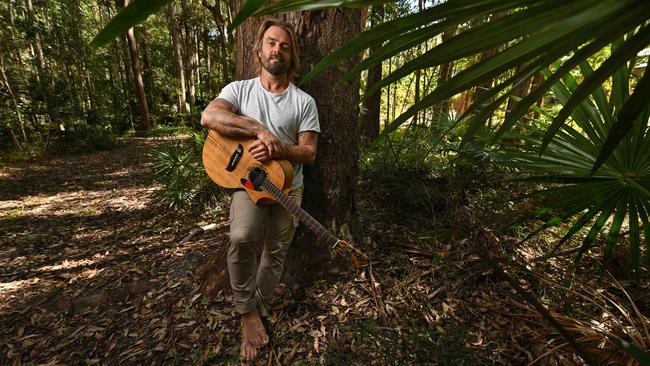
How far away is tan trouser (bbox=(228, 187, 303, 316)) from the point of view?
72.0 inches

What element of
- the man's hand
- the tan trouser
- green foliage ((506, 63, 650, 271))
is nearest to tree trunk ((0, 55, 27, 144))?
the tan trouser

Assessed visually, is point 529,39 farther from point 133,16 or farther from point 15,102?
point 15,102

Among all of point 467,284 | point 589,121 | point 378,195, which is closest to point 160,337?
point 467,284

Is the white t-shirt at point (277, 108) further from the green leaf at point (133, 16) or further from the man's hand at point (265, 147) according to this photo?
the green leaf at point (133, 16)

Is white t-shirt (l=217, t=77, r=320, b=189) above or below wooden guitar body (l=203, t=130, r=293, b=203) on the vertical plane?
above

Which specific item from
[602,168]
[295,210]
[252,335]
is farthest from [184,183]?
[602,168]

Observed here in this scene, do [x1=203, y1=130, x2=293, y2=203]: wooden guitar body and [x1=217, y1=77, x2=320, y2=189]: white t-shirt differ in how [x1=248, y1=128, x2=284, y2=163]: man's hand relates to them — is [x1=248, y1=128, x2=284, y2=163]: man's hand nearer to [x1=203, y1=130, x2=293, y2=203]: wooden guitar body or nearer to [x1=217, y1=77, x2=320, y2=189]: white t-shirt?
[x1=203, y1=130, x2=293, y2=203]: wooden guitar body

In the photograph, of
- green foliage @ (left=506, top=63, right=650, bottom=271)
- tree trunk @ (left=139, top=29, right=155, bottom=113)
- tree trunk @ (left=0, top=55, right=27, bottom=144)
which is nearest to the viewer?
green foliage @ (left=506, top=63, right=650, bottom=271)

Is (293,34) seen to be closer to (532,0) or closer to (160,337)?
(532,0)

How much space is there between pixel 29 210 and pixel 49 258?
7.96ft

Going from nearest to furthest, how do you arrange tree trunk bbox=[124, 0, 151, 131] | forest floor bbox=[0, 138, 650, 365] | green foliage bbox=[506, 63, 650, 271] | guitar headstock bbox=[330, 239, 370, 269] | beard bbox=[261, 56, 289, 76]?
green foliage bbox=[506, 63, 650, 271] < guitar headstock bbox=[330, 239, 370, 269] < forest floor bbox=[0, 138, 650, 365] < beard bbox=[261, 56, 289, 76] < tree trunk bbox=[124, 0, 151, 131]

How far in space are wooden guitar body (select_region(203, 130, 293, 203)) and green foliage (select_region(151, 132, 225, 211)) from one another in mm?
2644

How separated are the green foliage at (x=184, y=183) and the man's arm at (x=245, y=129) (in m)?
2.85

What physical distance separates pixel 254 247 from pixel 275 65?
113cm
